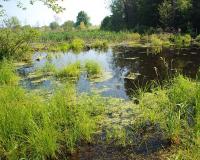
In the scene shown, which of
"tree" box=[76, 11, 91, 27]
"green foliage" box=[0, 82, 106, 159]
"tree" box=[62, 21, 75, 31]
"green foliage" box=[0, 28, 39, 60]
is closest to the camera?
"green foliage" box=[0, 82, 106, 159]

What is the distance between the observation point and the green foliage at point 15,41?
16172 mm

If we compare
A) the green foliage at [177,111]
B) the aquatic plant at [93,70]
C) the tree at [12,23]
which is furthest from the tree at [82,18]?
the green foliage at [177,111]

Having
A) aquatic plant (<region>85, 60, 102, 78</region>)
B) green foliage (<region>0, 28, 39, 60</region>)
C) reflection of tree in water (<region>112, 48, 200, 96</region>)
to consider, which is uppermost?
green foliage (<region>0, 28, 39, 60</region>)

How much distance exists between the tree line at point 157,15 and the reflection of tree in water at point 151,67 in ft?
37.5

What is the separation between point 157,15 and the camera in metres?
32.6

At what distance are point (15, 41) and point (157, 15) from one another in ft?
64.1

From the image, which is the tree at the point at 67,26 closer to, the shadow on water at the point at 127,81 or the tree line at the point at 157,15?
the tree line at the point at 157,15

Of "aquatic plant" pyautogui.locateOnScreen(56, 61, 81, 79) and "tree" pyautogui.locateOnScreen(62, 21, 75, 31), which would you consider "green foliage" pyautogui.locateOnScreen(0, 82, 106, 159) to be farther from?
"tree" pyautogui.locateOnScreen(62, 21, 75, 31)

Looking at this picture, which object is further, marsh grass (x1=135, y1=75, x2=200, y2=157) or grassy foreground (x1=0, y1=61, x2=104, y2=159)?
marsh grass (x1=135, y1=75, x2=200, y2=157)

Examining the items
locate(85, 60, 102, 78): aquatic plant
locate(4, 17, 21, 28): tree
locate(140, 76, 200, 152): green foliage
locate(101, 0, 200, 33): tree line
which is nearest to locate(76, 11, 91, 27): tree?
locate(101, 0, 200, 33): tree line

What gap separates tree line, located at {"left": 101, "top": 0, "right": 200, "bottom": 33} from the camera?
27.5 metres

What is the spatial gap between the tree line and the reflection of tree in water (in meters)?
11.4

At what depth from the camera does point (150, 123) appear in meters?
6.12

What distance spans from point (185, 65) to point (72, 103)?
6895 millimetres
